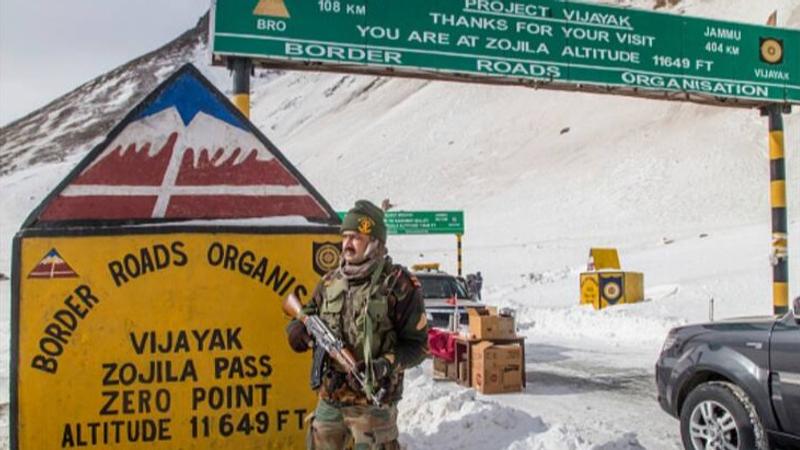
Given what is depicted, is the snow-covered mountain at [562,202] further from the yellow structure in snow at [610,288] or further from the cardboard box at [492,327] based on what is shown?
the cardboard box at [492,327]

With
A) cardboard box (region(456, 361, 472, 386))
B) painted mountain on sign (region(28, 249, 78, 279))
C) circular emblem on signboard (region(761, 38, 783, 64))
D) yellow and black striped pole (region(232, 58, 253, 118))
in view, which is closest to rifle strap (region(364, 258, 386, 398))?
painted mountain on sign (region(28, 249, 78, 279))

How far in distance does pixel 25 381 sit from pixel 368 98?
293 ft

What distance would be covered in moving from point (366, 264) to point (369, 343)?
1.21ft

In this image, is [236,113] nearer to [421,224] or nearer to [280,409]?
[280,409]

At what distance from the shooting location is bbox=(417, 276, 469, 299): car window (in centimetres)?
1227

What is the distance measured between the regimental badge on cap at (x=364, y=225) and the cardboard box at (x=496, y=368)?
5608 millimetres

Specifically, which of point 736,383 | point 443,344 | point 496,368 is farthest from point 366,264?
point 443,344

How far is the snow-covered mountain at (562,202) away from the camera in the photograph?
7852mm

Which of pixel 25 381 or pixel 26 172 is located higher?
pixel 26 172

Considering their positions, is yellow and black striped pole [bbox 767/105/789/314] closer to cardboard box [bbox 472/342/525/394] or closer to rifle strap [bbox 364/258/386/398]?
cardboard box [bbox 472/342/525/394]

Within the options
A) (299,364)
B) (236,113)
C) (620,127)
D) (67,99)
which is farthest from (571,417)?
(67,99)

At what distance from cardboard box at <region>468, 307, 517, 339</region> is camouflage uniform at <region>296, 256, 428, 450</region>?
554 cm

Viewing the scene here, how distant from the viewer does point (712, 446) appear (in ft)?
17.0

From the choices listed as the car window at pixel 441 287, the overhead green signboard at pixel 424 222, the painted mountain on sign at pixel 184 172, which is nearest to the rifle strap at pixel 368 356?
the painted mountain on sign at pixel 184 172
